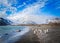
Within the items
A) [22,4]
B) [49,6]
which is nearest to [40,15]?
[49,6]

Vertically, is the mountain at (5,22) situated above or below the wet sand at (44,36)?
above

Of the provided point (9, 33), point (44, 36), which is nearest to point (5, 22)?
point (9, 33)

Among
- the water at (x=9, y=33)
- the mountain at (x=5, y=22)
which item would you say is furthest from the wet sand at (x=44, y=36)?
the mountain at (x=5, y=22)

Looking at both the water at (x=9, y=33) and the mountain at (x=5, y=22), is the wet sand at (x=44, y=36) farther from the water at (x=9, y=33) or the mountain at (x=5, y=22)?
the mountain at (x=5, y=22)

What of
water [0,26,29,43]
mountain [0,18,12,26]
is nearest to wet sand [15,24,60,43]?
water [0,26,29,43]

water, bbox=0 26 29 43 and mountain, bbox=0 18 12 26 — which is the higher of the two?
mountain, bbox=0 18 12 26

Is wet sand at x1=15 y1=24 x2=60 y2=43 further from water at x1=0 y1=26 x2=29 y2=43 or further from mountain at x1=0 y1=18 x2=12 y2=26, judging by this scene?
mountain at x1=0 y1=18 x2=12 y2=26

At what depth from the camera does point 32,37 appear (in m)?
2.48

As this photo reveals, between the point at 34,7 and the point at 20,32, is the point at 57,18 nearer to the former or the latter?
the point at 34,7

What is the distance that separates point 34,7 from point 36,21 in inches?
11.7

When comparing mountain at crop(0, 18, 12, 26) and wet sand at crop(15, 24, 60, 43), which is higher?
mountain at crop(0, 18, 12, 26)

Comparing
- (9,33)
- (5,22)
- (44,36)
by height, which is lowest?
(44,36)

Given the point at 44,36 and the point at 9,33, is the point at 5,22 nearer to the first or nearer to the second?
the point at 9,33

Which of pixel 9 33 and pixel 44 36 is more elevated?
pixel 9 33
